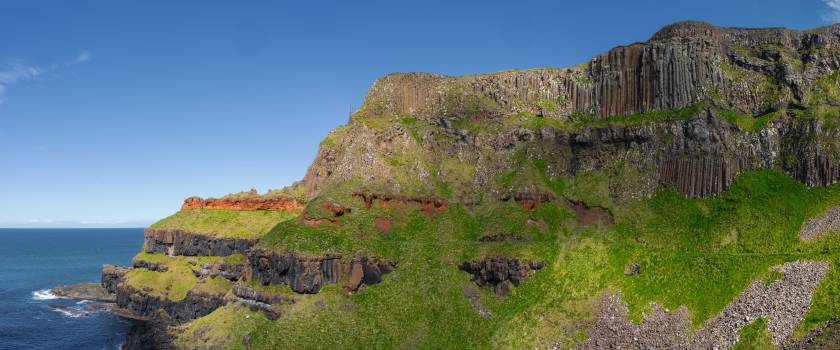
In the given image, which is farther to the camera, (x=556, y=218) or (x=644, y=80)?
(x=644, y=80)

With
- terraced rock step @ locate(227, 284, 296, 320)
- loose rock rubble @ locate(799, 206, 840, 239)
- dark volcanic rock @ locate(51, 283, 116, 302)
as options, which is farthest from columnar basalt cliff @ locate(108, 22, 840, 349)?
dark volcanic rock @ locate(51, 283, 116, 302)

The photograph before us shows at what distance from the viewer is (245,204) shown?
4596 inches

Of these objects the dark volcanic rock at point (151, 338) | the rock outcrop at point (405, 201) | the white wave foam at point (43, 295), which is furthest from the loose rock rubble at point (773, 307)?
the white wave foam at point (43, 295)

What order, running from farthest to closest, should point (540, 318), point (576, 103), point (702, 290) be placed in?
point (576, 103) < point (540, 318) < point (702, 290)

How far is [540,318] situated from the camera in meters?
66.0

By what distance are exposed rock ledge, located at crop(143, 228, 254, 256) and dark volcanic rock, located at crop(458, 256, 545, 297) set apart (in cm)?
4273

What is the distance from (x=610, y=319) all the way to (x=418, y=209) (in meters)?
36.1

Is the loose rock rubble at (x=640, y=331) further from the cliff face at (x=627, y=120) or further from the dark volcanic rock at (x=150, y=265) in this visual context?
the dark volcanic rock at (x=150, y=265)

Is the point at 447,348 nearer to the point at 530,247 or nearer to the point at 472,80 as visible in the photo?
the point at 530,247

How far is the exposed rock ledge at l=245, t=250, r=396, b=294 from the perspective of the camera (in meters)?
73.8

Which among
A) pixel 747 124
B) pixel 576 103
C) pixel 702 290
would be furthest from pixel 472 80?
pixel 702 290

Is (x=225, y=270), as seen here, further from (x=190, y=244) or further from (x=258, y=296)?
(x=258, y=296)

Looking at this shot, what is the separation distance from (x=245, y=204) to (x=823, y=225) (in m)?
94.3

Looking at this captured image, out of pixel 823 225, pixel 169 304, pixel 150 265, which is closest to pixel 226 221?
pixel 150 265
